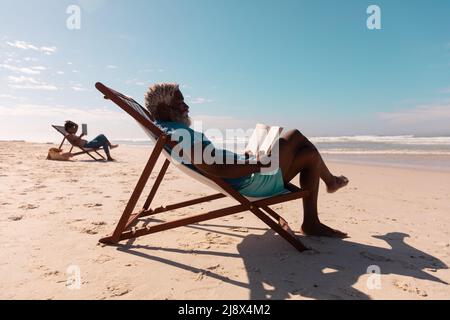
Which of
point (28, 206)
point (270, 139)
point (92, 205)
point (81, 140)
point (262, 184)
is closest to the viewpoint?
point (262, 184)

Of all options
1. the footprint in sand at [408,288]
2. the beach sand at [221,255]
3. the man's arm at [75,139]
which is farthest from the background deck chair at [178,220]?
the man's arm at [75,139]

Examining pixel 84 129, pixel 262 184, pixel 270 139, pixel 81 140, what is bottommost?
pixel 262 184

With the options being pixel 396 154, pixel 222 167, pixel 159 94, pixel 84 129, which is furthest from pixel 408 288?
pixel 396 154

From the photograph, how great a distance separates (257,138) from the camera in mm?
3482

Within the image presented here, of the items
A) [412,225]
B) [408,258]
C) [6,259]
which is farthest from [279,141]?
[6,259]

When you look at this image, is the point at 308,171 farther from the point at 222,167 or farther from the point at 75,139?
the point at 75,139

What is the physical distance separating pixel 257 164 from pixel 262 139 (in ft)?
2.83

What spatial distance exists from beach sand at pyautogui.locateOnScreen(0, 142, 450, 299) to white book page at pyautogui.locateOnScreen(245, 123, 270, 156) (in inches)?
34.0

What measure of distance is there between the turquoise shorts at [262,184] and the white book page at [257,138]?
553mm

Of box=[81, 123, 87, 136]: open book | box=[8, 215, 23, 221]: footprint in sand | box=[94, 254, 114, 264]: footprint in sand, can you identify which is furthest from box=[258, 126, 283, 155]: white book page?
box=[81, 123, 87, 136]: open book

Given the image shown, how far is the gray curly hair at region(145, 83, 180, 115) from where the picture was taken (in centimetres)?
282
